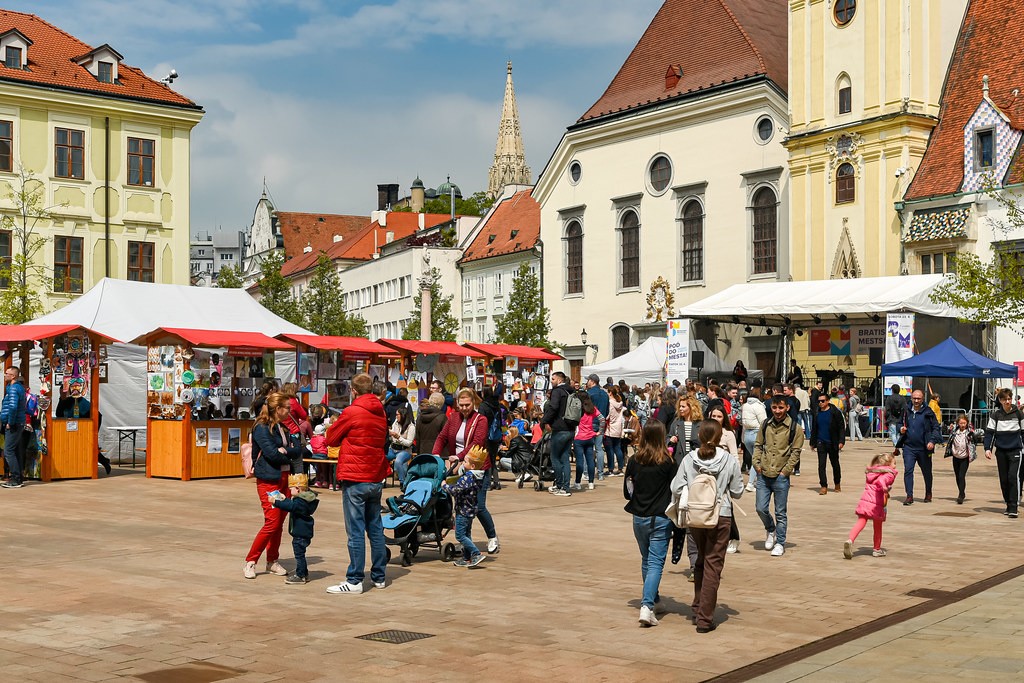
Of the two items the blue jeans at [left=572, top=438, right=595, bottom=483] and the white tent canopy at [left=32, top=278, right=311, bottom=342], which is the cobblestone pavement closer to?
the blue jeans at [left=572, top=438, right=595, bottom=483]

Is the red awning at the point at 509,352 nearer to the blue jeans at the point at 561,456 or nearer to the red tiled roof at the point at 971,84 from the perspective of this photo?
the blue jeans at the point at 561,456

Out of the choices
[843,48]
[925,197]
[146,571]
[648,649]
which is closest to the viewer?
[648,649]

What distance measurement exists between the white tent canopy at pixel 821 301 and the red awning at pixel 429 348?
40.7ft

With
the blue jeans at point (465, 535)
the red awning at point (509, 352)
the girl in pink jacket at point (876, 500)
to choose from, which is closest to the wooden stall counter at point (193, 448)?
the red awning at point (509, 352)

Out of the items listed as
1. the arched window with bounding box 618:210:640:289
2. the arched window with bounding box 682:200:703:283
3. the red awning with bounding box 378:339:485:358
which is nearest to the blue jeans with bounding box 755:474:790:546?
the red awning with bounding box 378:339:485:358

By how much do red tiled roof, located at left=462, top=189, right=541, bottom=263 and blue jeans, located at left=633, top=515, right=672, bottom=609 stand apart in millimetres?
58367

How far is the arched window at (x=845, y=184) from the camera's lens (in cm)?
4362

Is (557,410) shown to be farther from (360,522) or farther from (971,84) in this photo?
(971,84)

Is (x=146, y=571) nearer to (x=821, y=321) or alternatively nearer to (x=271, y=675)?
(x=271, y=675)

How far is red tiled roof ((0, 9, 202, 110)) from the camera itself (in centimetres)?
4431

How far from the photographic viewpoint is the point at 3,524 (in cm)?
1535

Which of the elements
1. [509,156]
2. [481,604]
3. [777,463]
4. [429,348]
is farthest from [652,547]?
[509,156]

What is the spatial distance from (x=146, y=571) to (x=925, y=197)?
34632 mm

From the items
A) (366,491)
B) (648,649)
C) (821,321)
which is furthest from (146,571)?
(821,321)
